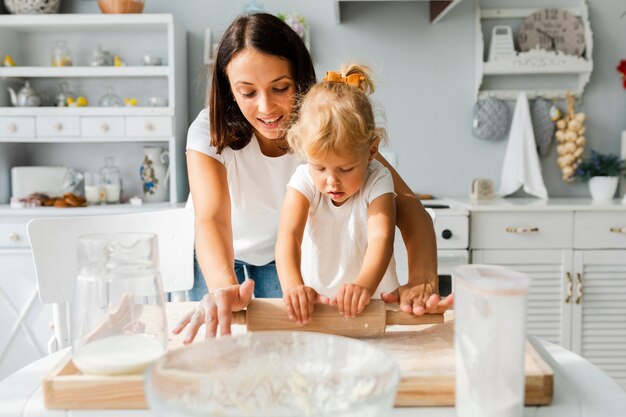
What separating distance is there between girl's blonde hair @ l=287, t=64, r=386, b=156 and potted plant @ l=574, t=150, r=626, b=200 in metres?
2.10

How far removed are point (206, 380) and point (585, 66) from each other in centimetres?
294

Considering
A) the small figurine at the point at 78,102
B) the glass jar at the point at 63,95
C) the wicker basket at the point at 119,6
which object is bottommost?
the small figurine at the point at 78,102

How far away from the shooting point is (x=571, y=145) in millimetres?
2961

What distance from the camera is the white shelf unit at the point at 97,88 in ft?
9.07

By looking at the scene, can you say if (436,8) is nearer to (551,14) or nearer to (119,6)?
(551,14)

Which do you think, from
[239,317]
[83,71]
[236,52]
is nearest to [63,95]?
[83,71]

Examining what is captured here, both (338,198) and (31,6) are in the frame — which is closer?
(338,198)

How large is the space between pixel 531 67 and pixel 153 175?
1.96 meters

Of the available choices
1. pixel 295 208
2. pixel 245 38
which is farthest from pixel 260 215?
pixel 245 38

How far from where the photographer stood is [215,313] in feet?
2.68

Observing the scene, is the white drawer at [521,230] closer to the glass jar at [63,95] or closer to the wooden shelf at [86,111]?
the wooden shelf at [86,111]

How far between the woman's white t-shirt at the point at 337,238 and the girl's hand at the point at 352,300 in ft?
1.35

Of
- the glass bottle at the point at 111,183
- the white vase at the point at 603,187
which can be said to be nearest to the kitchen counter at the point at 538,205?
the white vase at the point at 603,187

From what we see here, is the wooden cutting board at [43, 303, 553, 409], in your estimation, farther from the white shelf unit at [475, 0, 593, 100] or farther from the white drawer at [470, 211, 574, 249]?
the white shelf unit at [475, 0, 593, 100]
